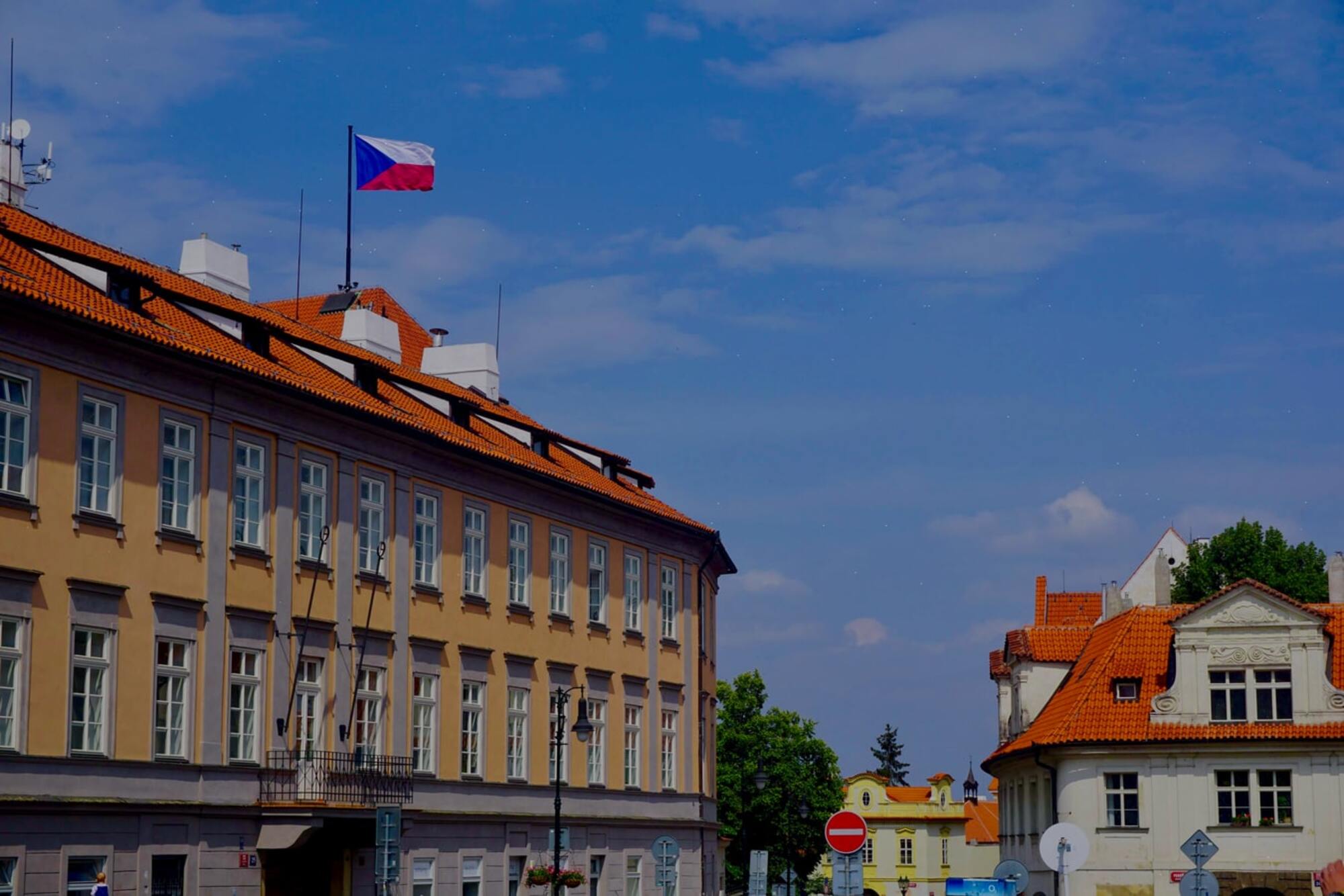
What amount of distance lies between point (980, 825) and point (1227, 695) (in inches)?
3520

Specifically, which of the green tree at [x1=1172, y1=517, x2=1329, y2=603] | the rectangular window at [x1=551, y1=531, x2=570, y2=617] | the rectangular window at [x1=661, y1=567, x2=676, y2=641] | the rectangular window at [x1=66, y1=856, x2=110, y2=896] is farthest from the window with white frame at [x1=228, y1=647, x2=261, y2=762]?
the green tree at [x1=1172, y1=517, x2=1329, y2=603]

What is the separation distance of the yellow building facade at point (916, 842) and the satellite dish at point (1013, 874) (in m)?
115

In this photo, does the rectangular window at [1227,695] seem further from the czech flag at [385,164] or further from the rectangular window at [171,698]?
the rectangular window at [171,698]

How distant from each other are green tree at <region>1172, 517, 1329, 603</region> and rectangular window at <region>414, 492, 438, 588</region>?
37.1 m

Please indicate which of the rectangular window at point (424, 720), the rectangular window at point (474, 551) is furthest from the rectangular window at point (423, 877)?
the rectangular window at point (474, 551)

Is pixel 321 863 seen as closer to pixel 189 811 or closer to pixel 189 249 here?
pixel 189 811

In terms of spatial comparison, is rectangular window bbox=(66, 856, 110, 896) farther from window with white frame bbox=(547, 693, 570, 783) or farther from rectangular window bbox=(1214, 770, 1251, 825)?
rectangular window bbox=(1214, 770, 1251, 825)

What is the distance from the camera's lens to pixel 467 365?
2347 inches

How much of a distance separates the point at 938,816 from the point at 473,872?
104 metres

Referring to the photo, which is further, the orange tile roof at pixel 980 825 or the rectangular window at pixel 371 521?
the orange tile roof at pixel 980 825

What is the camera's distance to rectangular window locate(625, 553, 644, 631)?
178 ft

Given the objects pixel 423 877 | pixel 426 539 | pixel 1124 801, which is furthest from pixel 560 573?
pixel 1124 801

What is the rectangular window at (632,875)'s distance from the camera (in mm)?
52656

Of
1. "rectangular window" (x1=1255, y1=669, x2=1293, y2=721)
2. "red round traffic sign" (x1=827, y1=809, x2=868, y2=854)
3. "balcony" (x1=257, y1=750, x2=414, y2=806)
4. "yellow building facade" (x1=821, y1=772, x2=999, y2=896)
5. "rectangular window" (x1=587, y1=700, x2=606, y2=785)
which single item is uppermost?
"rectangular window" (x1=1255, y1=669, x2=1293, y2=721)
